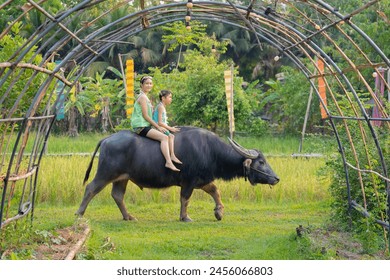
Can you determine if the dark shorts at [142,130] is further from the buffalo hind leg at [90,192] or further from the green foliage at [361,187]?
the green foliage at [361,187]

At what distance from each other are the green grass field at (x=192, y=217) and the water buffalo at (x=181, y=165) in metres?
0.44

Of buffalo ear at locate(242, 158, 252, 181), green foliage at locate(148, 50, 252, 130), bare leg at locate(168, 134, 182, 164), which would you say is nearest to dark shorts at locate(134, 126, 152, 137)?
bare leg at locate(168, 134, 182, 164)

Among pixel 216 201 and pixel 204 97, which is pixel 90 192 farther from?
pixel 204 97

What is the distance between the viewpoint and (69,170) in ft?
40.4

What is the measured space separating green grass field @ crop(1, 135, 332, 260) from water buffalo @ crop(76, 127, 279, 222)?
1.45ft

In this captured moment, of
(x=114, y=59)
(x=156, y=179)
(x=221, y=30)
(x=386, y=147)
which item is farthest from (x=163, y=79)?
(x=386, y=147)

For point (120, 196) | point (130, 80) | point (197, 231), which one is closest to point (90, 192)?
point (120, 196)

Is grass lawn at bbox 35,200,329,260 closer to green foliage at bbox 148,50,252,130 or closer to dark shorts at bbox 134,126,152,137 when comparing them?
dark shorts at bbox 134,126,152,137

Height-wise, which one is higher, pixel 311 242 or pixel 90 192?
pixel 90 192

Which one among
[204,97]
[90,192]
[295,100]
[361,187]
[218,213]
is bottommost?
[218,213]

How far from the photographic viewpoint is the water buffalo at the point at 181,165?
393 inches

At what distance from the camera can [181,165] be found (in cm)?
1011

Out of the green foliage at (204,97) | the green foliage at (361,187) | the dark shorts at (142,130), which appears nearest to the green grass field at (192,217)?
the green foliage at (361,187)

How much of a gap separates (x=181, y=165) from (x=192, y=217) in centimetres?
89
